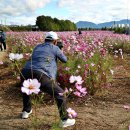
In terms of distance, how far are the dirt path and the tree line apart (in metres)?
47.3

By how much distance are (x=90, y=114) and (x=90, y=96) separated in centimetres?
112

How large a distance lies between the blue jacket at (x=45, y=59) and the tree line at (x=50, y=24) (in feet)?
162

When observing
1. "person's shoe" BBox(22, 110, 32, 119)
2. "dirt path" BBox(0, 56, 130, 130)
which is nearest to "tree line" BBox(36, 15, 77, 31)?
"dirt path" BBox(0, 56, 130, 130)

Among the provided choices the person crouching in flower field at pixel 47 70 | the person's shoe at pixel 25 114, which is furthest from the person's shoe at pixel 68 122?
the person's shoe at pixel 25 114

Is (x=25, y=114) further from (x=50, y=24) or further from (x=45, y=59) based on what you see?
(x=50, y=24)

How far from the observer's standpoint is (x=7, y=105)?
23.6 feet

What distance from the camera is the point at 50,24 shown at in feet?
188

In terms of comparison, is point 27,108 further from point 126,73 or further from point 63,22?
point 63,22

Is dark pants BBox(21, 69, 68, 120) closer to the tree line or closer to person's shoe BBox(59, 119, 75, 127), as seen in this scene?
person's shoe BBox(59, 119, 75, 127)

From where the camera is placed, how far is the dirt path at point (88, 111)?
19.2 feet

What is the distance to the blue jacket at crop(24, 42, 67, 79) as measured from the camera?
564 cm

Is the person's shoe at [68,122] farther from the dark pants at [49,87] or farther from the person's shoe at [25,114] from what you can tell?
the person's shoe at [25,114]

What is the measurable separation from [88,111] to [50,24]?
5121 centimetres

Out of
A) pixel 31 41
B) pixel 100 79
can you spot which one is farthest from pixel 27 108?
pixel 31 41
